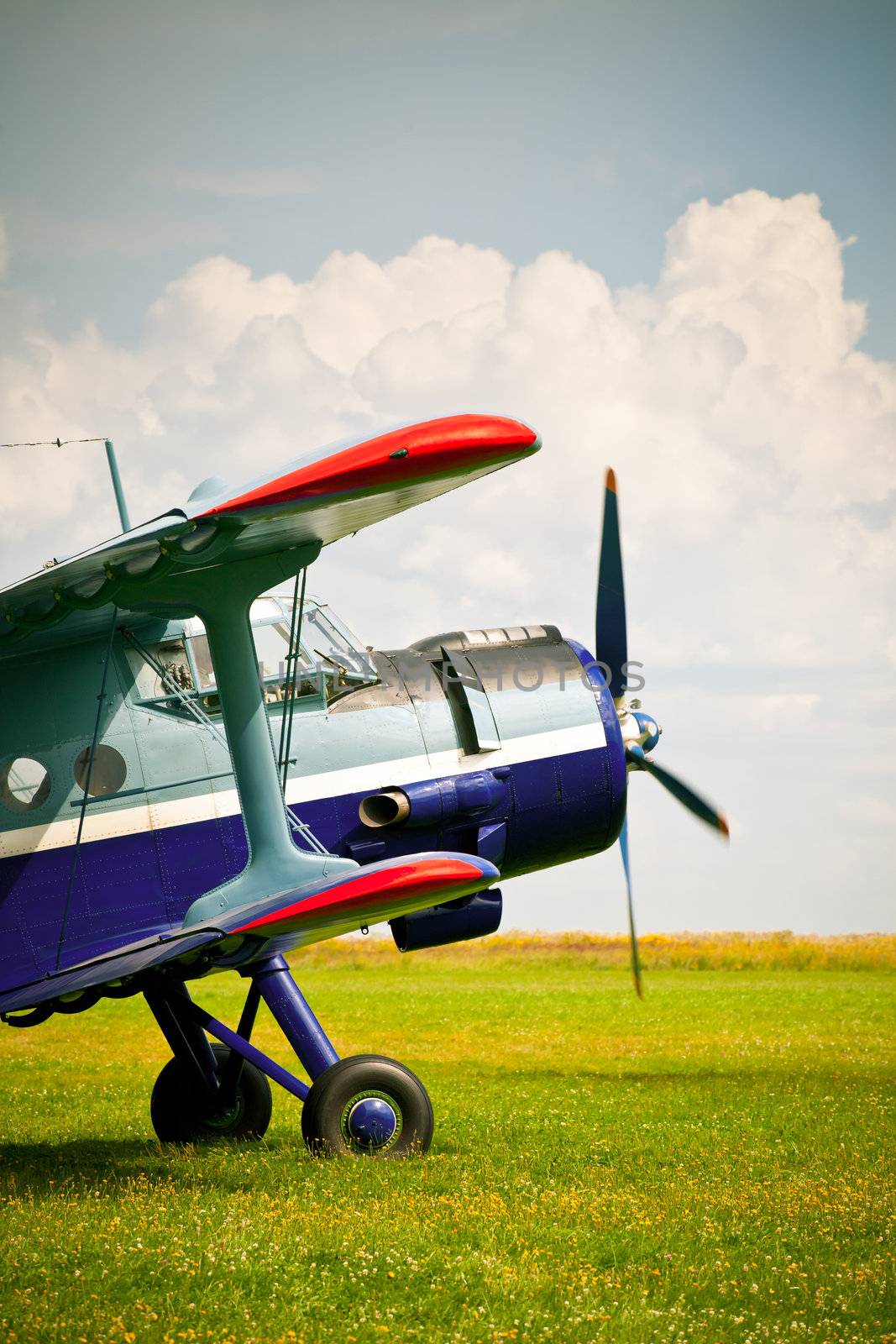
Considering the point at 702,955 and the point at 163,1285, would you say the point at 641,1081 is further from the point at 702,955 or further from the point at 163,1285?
the point at 702,955

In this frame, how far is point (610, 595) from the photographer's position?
1095cm

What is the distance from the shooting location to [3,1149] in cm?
1045

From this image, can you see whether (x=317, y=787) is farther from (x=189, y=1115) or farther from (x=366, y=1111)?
Answer: (x=189, y=1115)

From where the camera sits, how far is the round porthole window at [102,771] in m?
8.59

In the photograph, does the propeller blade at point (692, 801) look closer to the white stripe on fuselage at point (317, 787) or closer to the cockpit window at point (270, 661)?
the white stripe on fuselage at point (317, 787)

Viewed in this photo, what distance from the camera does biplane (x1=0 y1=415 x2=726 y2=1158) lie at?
7102 millimetres

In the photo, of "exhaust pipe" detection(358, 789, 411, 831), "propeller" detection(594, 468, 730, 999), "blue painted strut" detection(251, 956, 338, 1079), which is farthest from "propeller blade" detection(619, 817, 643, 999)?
"blue painted strut" detection(251, 956, 338, 1079)

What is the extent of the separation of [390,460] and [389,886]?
2.40 metres

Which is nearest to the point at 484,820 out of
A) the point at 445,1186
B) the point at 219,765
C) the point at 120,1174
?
the point at 219,765

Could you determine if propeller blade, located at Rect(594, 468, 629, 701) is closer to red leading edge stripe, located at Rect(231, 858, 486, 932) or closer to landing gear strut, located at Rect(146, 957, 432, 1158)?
landing gear strut, located at Rect(146, 957, 432, 1158)

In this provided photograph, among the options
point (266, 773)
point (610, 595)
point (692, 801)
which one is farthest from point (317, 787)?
point (692, 801)

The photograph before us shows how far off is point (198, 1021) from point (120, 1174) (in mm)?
1159

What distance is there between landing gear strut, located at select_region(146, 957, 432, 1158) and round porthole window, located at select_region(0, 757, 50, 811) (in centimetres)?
172

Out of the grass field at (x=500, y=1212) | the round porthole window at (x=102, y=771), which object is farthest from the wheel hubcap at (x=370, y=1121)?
the round porthole window at (x=102, y=771)
